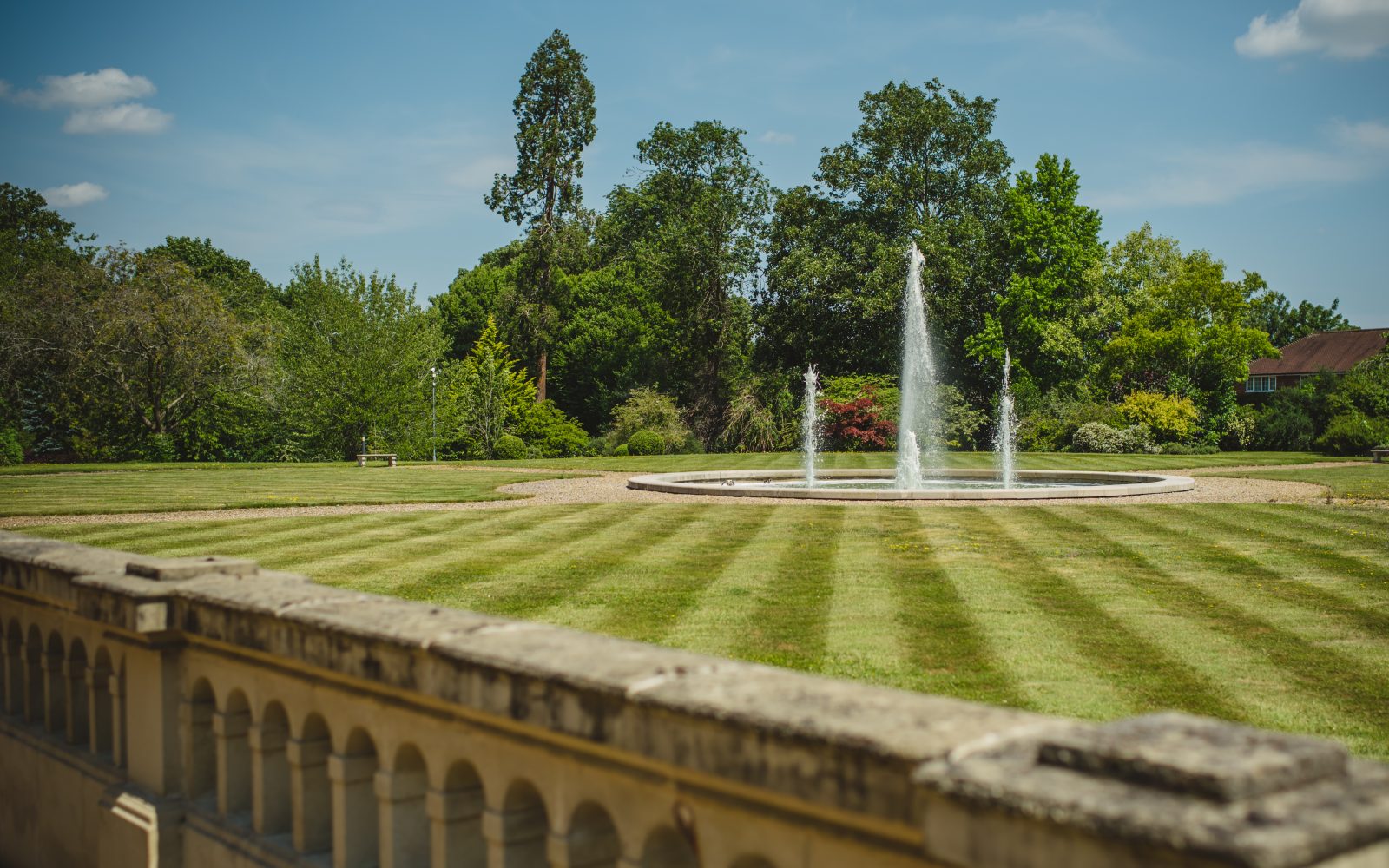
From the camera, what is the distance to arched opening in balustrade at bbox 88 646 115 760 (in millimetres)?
4785

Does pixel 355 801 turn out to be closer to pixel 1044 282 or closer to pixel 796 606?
pixel 796 606

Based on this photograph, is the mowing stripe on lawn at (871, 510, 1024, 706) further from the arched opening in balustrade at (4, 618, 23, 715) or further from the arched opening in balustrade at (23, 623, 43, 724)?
the arched opening in balustrade at (4, 618, 23, 715)

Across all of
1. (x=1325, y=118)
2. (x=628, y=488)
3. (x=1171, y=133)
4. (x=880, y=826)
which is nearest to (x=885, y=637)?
(x=880, y=826)

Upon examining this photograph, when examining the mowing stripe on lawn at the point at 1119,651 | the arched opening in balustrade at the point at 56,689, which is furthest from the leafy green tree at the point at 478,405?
the arched opening in balustrade at the point at 56,689

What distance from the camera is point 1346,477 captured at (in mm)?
25922

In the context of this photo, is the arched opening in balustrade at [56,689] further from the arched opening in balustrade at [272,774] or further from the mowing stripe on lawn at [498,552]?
the mowing stripe on lawn at [498,552]

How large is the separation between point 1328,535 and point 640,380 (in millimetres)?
49067

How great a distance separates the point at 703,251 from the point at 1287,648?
49.0 m

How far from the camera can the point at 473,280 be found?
68250mm

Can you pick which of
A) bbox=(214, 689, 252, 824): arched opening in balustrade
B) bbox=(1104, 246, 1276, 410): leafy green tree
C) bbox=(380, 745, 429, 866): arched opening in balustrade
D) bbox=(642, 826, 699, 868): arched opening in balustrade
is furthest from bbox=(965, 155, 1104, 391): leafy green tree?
bbox=(642, 826, 699, 868): arched opening in balustrade

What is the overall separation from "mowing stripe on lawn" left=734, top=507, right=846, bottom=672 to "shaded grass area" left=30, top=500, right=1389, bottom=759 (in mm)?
36

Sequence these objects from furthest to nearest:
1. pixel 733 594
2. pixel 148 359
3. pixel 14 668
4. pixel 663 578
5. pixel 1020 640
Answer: pixel 148 359 → pixel 663 578 → pixel 733 594 → pixel 1020 640 → pixel 14 668

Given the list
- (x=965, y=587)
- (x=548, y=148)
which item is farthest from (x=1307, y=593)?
(x=548, y=148)

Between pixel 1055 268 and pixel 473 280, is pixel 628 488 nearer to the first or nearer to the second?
pixel 1055 268
